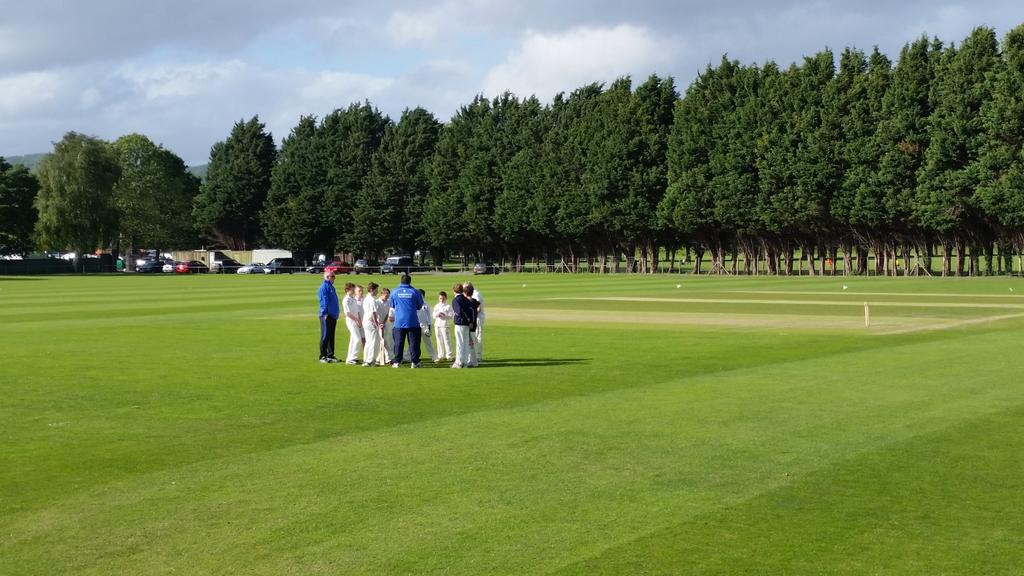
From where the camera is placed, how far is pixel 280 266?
12481cm

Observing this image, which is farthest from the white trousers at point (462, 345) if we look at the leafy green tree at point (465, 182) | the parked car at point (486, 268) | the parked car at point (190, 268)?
the parked car at point (190, 268)

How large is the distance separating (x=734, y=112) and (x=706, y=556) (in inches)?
3722

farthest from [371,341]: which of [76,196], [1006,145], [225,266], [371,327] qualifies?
[225,266]

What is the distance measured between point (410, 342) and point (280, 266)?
104 meters

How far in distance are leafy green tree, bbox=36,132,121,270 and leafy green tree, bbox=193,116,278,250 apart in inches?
813

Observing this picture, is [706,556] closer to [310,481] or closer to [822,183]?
[310,481]

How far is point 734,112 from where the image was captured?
100 metres

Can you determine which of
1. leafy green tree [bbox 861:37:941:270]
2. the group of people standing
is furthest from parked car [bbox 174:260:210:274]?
the group of people standing

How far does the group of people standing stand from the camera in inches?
919

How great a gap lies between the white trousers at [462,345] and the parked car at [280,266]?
10106 centimetres

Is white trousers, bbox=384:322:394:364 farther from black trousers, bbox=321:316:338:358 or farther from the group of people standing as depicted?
black trousers, bbox=321:316:338:358

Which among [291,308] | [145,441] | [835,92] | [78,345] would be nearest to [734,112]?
[835,92]

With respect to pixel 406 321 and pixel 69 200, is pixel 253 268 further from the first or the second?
pixel 406 321

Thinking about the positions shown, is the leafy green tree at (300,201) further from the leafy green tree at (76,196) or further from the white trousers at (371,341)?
the white trousers at (371,341)
